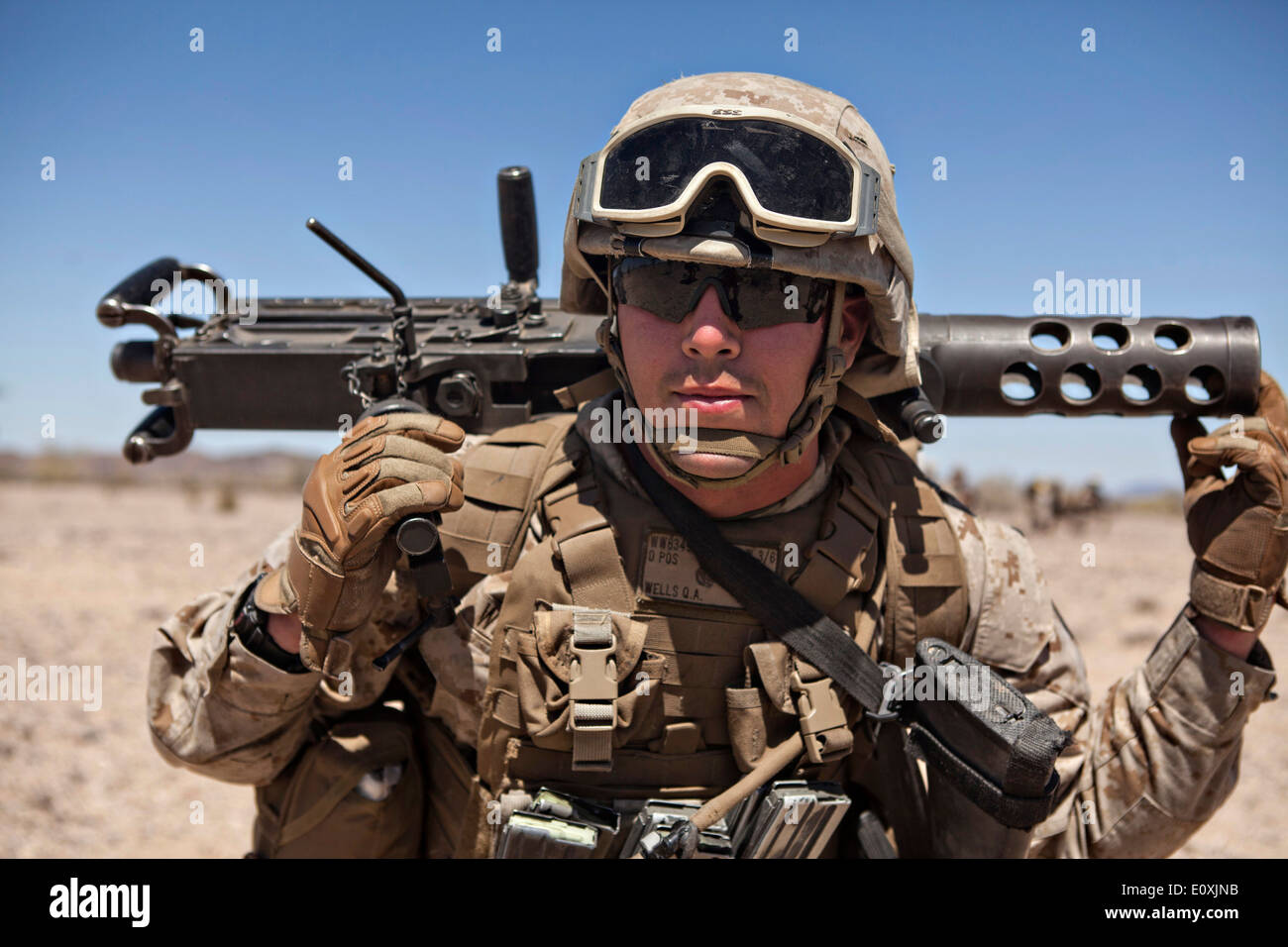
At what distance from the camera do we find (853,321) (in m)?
2.65

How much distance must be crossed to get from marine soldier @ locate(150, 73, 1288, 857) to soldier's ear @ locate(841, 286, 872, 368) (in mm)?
17

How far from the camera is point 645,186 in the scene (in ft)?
7.69

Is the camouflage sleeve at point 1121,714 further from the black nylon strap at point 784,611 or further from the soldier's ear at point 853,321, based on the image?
the soldier's ear at point 853,321

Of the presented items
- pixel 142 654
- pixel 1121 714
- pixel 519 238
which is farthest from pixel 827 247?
pixel 142 654

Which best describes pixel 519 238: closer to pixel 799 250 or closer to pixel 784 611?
pixel 799 250

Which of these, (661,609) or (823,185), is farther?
(661,609)

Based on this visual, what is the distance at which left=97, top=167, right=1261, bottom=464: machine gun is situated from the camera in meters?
2.81

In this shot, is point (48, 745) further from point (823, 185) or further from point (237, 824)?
point (823, 185)

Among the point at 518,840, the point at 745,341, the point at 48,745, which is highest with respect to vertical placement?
the point at 745,341

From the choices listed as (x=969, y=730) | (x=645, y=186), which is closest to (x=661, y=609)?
(x=969, y=730)

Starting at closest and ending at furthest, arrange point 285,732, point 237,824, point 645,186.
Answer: point 645,186 < point 285,732 < point 237,824

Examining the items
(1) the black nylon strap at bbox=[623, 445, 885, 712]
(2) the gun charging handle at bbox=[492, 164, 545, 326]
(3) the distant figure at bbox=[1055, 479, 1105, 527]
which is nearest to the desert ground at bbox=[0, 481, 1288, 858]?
(3) the distant figure at bbox=[1055, 479, 1105, 527]

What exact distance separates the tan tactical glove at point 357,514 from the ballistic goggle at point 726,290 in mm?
612

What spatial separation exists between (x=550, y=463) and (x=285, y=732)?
1070mm
